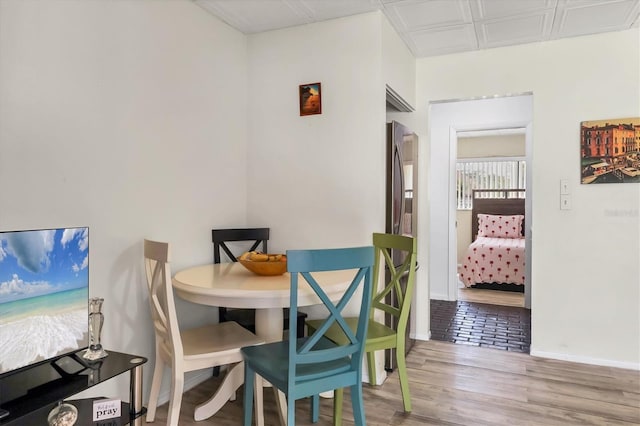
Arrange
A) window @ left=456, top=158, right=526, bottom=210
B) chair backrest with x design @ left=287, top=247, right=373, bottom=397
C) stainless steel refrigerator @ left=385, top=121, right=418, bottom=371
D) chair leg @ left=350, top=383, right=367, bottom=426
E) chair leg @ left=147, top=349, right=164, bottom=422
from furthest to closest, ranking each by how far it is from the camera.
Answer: window @ left=456, top=158, right=526, bottom=210, stainless steel refrigerator @ left=385, top=121, right=418, bottom=371, chair leg @ left=147, top=349, right=164, bottom=422, chair leg @ left=350, top=383, right=367, bottom=426, chair backrest with x design @ left=287, top=247, right=373, bottom=397

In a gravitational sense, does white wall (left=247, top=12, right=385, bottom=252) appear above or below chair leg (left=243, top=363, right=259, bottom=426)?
above

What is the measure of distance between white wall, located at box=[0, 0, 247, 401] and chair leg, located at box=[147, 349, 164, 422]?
0.17 m

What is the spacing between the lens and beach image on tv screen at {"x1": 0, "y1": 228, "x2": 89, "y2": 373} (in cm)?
145

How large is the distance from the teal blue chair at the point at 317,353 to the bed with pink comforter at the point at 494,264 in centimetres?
437

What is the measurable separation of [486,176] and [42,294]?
7673 mm

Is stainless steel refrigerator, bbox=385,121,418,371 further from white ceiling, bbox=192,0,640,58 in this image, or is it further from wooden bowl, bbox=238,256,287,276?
wooden bowl, bbox=238,256,287,276

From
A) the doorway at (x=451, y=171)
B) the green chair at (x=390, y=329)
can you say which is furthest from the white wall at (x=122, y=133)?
the doorway at (x=451, y=171)

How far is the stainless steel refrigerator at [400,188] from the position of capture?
3.08 metres

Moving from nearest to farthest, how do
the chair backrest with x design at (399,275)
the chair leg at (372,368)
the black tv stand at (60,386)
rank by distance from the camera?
1. the black tv stand at (60,386)
2. the chair backrest with x design at (399,275)
3. the chair leg at (372,368)

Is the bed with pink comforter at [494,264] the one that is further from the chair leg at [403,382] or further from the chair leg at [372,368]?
the chair leg at [403,382]

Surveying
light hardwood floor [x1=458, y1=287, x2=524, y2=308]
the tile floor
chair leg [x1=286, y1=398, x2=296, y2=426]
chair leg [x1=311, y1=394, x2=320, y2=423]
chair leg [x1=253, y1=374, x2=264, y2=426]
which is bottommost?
light hardwood floor [x1=458, y1=287, x2=524, y2=308]

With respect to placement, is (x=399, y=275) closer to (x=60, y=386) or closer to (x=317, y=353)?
(x=317, y=353)

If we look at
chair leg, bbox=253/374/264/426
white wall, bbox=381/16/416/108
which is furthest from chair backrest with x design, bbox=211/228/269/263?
white wall, bbox=381/16/416/108

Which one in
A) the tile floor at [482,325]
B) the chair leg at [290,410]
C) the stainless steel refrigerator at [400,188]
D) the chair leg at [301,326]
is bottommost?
the tile floor at [482,325]
